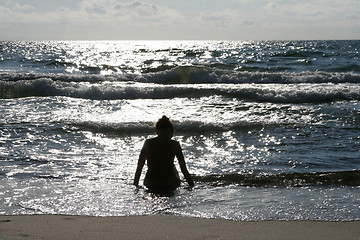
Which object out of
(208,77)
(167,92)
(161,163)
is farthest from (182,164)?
(208,77)

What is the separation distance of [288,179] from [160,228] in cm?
307

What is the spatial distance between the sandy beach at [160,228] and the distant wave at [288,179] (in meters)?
1.94

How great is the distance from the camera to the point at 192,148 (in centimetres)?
912

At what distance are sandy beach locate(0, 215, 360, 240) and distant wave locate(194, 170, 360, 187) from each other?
194 centimetres

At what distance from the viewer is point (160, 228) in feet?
13.5

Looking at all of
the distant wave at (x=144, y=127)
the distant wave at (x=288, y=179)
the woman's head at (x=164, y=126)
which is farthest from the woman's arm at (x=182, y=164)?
the distant wave at (x=144, y=127)

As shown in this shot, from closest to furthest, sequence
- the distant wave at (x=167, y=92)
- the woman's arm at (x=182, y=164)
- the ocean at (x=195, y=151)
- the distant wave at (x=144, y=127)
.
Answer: the ocean at (x=195, y=151) < the woman's arm at (x=182, y=164) < the distant wave at (x=144, y=127) < the distant wave at (x=167, y=92)

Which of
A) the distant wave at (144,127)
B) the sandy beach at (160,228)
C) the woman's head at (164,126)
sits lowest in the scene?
the distant wave at (144,127)

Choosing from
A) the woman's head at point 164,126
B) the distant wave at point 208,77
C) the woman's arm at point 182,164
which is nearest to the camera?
the woman's head at point 164,126

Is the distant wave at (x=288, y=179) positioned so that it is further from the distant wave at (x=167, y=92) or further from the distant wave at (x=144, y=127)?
the distant wave at (x=167, y=92)

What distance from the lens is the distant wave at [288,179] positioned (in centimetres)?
645

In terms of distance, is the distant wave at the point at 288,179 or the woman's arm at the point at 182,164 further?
the distant wave at the point at 288,179

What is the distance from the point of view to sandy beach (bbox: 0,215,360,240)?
3.89 metres

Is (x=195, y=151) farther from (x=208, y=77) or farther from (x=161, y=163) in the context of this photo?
(x=208, y=77)
